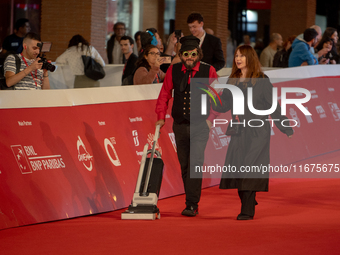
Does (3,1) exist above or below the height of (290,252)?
above

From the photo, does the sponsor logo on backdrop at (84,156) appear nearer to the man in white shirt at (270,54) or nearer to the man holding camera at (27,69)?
the man holding camera at (27,69)

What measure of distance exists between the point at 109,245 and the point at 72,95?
253 cm

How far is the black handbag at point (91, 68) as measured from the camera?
11822mm

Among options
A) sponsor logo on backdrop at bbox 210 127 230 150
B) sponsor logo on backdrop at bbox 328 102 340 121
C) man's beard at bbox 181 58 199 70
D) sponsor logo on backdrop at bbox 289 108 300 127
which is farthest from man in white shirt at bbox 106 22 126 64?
man's beard at bbox 181 58 199 70

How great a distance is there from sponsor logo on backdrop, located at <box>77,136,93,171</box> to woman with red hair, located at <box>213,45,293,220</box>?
1.54 metres

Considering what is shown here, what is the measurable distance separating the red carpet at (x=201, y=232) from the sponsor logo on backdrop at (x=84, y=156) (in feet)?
1.94

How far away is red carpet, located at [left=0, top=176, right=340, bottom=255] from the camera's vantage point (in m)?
4.99

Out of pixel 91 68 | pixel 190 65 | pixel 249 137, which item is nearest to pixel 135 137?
pixel 190 65

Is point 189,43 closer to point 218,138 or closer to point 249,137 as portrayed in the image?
point 249,137

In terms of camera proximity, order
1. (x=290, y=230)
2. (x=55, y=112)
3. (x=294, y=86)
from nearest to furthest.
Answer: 1. (x=290, y=230)
2. (x=55, y=112)
3. (x=294, y=86)

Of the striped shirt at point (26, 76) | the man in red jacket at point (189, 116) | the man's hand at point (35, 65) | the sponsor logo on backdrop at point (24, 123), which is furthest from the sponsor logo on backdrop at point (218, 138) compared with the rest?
the sponsor logo on backdrop at point (24, 123)

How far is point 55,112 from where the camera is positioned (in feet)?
22.5

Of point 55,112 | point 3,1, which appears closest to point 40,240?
point 55,112

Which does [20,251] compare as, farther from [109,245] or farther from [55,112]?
[55,112]
